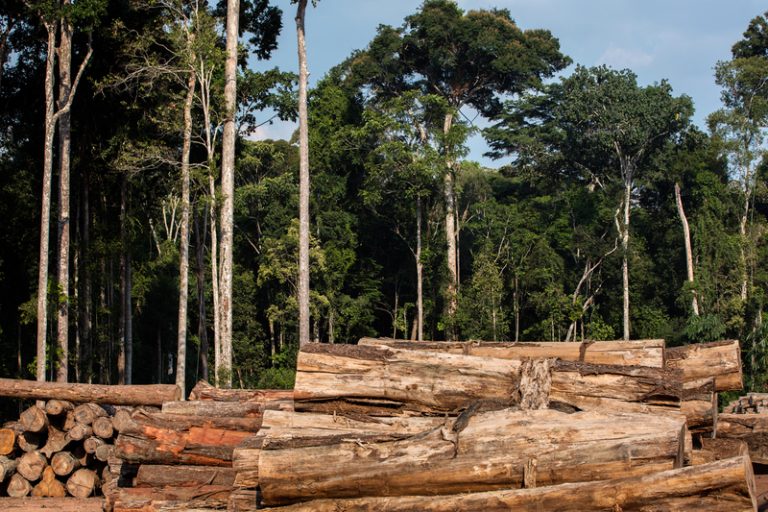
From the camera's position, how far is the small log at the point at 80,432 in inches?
545

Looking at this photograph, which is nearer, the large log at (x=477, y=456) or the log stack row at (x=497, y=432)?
the log stack row at (x=497, y=432)

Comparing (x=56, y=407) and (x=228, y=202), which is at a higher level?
(x=228, y=202)

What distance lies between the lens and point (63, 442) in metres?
14.0

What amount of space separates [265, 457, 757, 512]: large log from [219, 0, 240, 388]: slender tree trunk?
15.4 meters

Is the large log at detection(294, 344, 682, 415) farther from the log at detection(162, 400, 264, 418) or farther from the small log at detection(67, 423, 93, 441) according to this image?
the small log at detection(67, 423, 93, 441)

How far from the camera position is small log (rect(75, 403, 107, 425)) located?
14.0 metres

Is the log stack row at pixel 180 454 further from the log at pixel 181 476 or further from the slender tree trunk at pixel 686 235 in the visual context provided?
the slender tree trunk at pixel 686 235

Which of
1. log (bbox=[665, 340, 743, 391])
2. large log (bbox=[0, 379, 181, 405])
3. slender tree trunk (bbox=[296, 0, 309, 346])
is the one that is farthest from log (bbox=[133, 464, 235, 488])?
slender tree trunk (bbox=[296, 0, 309, 346])

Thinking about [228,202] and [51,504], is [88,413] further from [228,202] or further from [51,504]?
[228,202]

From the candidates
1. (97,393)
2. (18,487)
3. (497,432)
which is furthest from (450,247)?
(497,432)

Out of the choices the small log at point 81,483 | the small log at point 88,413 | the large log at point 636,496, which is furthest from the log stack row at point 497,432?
the small log at point 81,483

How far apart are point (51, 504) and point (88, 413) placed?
1.40 metres

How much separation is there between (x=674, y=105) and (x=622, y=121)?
2440 millimetres

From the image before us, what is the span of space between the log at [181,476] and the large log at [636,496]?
2649 mm
